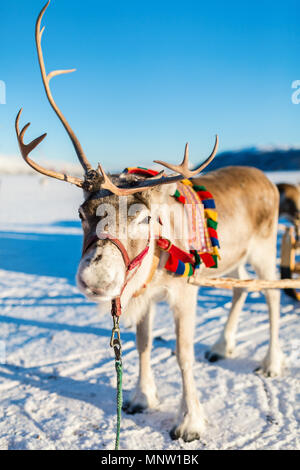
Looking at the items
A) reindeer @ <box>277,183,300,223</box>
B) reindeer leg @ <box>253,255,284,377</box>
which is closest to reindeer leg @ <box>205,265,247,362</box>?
reindeer leg @ <box>253,255,284,377</box>

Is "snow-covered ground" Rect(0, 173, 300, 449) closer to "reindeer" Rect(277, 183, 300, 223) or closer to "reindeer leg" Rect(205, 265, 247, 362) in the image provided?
"reindeer leg" Rect(205, 265, 247, 362)

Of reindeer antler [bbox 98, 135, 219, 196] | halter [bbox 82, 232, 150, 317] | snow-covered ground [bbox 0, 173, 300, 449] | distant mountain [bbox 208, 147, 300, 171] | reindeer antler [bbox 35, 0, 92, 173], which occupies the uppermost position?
distant mountain [bbox 208, 147, 300, 171]

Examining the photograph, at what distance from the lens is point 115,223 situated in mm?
2537

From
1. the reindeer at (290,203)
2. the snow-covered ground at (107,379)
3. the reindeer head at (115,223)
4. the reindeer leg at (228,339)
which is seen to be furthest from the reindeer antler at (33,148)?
the reindeer at (290,203)

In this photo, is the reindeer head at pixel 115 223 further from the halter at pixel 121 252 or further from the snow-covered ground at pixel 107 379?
the snow-covered ground at pixel 107 379

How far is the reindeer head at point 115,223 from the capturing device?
2.28 metres

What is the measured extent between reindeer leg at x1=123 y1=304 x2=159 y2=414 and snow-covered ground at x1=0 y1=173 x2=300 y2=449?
0.11 meters

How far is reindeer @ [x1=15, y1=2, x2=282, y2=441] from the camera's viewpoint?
246 centimetres

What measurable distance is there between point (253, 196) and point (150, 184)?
77.3 inches

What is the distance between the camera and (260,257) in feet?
14.3

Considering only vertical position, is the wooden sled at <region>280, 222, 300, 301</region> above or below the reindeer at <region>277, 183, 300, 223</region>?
below

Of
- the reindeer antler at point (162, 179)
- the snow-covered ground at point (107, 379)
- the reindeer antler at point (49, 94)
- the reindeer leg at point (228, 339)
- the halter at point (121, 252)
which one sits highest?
the reindeer antler at point (49, 94)

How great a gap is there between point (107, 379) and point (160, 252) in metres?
1.78
